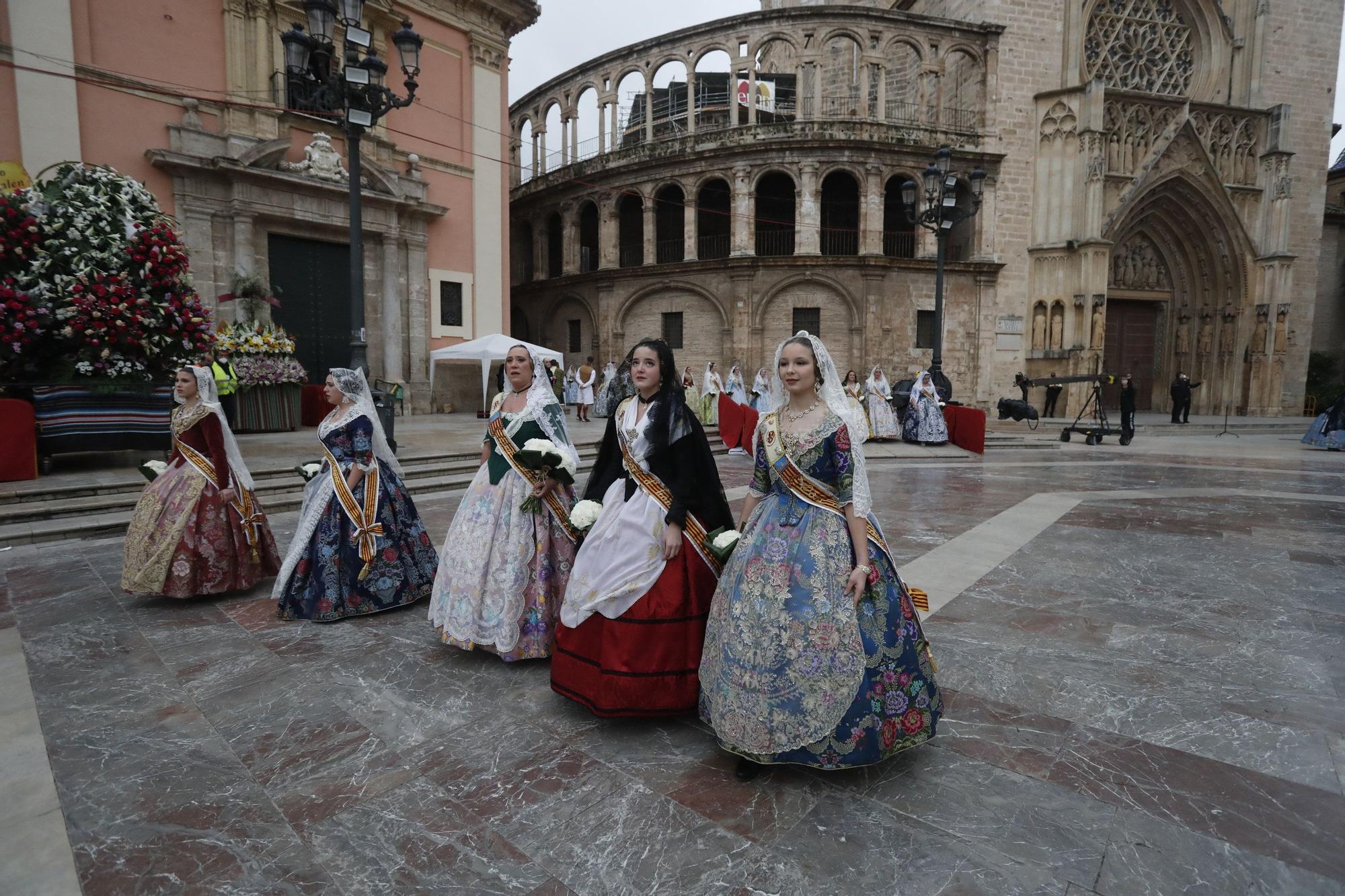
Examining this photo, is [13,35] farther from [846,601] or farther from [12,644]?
[846,601]

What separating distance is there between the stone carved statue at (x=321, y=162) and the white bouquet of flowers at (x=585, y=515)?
1474cm

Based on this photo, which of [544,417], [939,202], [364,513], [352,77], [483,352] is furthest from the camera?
[483,352]

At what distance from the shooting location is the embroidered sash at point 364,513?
4.47 metres

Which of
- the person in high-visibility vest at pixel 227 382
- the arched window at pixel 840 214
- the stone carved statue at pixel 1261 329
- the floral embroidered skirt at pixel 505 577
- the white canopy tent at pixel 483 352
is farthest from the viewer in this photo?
the arched window at pixel 840 214

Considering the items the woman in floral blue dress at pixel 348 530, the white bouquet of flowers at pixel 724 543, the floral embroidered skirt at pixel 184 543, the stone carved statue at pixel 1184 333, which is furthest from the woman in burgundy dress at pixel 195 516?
the stone carved statue at pixel 1184 333

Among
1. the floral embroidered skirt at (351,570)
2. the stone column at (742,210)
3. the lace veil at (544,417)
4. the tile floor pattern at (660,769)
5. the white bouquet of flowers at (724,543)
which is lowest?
the tile floor pattern at (660,769)

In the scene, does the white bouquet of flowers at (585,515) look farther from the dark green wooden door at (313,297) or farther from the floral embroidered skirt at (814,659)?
the dark green wooden door at (313,297)

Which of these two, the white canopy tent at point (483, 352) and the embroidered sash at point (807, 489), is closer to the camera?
the embroidered sash at point (807, 489)

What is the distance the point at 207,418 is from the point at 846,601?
4655 millimetres

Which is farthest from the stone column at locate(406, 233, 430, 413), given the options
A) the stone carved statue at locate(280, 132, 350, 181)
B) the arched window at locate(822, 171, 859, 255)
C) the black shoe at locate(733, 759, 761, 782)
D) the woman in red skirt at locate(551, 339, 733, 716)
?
the black shoe at locate(733, 759, 761, 782)

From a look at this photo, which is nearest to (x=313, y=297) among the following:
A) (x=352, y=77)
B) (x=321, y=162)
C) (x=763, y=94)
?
(x=321, y=162)

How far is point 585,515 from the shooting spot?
3.32 metres

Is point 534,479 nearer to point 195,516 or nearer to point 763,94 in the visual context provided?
point 195,516

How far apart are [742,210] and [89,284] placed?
18911 millimetres
